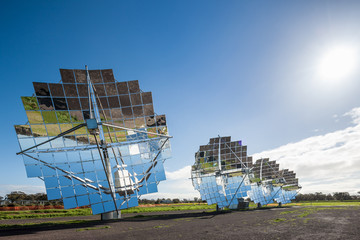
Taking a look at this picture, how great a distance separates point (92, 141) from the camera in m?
17.9

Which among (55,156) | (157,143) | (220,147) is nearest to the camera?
(55,156)

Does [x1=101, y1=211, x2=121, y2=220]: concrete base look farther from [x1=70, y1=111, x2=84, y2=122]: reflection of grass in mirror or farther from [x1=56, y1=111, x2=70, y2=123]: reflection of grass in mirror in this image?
[x1=56, y1=111, x2=70, y2=123]: reflection of grass in mirror

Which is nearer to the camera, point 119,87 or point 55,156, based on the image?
point 55,156

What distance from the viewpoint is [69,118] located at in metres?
16.7

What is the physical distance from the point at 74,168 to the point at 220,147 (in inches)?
761

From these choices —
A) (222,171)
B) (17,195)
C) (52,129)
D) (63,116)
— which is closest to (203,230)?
(52,129)

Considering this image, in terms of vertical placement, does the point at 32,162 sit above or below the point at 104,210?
above

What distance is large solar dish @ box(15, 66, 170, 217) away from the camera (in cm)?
1511

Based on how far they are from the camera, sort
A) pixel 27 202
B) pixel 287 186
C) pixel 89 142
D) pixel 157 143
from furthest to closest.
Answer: pixel 287 186 → pixel 27 202 → pixel 157 143 → pixel 89 142

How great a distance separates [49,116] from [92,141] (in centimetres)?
380

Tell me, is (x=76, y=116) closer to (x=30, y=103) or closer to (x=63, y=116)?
(x=63, y=116)

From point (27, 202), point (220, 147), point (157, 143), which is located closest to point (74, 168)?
point (157, 143)

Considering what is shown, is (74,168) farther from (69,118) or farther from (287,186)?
(287,186)

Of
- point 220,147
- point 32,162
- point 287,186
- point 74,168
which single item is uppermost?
point 32,162
